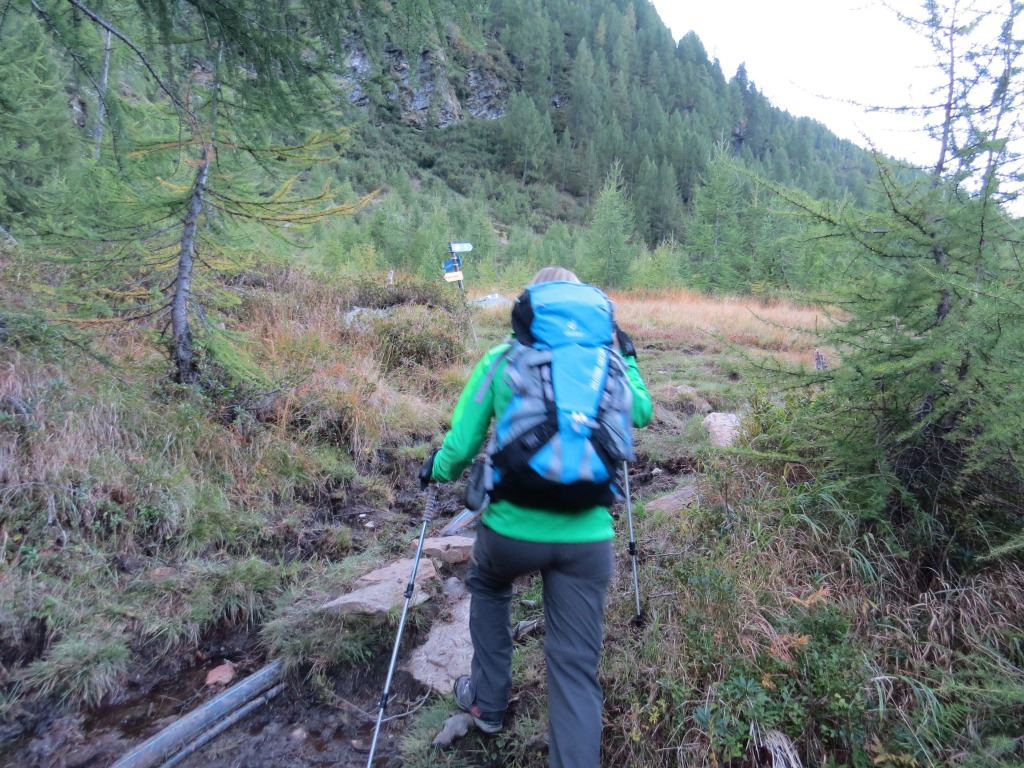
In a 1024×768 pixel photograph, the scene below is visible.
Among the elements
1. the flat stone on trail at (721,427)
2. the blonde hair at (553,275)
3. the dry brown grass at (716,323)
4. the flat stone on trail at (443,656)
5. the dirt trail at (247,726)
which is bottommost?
the dirt trail at (247,726)

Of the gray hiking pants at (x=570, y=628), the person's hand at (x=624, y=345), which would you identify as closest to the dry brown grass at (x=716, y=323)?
the person's hand at (x=624, y=345)

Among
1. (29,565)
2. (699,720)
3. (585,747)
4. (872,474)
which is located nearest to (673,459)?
(872,474)

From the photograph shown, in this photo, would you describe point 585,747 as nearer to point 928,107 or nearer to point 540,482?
point 540,482

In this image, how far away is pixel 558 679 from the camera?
2.29 meters

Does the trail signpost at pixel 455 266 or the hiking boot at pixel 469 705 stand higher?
the trail signpost at pixel 455 266

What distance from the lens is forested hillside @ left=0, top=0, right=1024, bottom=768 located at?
2676 mm

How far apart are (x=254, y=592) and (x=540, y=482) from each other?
3053mm

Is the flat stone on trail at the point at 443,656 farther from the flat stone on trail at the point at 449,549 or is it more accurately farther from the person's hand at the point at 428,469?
the person's hand at the point at 428,469

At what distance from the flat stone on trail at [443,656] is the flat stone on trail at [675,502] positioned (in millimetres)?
1812

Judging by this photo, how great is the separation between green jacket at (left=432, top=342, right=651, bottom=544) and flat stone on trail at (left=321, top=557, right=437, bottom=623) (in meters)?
1.45

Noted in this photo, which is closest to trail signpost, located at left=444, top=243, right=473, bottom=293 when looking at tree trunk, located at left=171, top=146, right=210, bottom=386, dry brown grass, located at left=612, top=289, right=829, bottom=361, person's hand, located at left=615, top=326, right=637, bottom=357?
dry brown grass, located at left=612, top=289, right=829, bottom=361

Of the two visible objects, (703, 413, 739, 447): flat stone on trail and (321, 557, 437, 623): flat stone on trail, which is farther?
(703, 413, 739, 447): flat stone on trail

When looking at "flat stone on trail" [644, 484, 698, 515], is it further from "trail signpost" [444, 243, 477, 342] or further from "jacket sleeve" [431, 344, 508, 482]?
"trail signpost" [444, 243, 477, 342]

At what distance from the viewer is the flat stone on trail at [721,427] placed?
5418 millimetres
